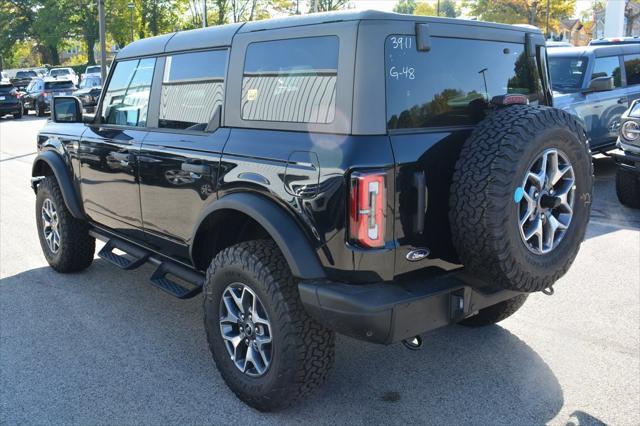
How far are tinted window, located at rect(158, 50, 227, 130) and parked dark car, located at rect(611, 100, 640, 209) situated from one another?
5.51m

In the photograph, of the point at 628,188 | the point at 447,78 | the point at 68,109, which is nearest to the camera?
the point at 447,78

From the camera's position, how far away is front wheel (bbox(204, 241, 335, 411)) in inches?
117

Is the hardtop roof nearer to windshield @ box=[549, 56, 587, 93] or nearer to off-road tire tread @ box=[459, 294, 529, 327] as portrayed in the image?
off-road tire tread @ box=[459, 294, 529, 327]

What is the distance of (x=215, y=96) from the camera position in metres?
3.64

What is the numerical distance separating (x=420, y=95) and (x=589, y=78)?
732 centimetres

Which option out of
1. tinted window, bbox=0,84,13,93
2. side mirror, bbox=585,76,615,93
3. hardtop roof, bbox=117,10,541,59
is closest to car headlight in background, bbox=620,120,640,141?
side mirror, bbox=585,76,615,93

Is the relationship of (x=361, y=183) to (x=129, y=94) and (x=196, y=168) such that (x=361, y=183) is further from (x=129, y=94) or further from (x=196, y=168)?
(x=129, y=94)

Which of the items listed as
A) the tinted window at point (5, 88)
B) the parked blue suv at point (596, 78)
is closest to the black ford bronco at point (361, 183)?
the parked blue suv at point (596, 78)

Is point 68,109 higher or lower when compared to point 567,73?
lower

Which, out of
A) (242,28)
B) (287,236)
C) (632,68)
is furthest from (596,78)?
(287,236)

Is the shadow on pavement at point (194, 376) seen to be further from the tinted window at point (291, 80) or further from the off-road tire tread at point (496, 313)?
the tinted window at point (291, 80)

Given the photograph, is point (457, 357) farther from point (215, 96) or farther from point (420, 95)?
point (215, 96)

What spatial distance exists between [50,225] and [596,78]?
7656 mm

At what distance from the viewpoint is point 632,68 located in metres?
9.98
